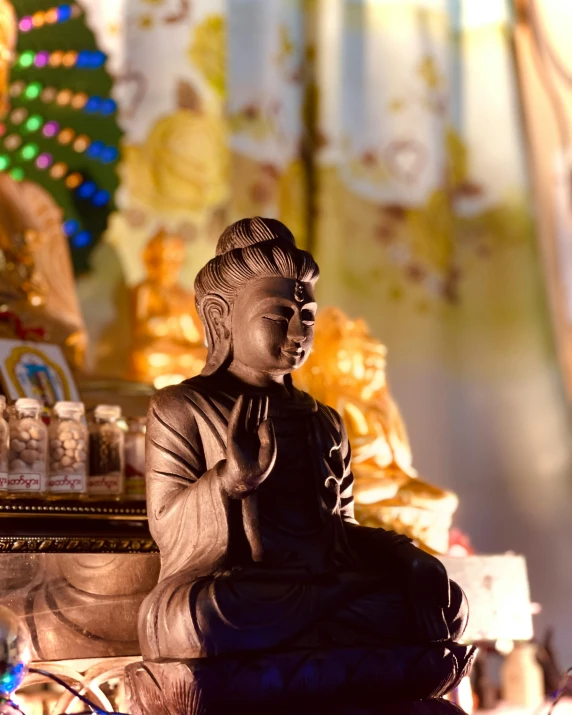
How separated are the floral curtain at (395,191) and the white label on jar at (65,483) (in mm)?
2044

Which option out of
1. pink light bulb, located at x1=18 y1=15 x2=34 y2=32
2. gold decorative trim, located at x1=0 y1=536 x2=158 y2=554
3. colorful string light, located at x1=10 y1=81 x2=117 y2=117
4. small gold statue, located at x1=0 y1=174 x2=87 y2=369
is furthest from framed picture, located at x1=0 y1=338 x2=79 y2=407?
pink light bulb, located at x1=18 y1=15 x2=34 y2=32

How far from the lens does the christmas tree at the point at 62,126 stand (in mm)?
4492

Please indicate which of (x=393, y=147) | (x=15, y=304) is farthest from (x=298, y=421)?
(x=393, y=147)

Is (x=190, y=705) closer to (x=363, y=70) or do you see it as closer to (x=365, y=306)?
(x=365, y=306)

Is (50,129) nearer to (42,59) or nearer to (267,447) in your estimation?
(42,59)

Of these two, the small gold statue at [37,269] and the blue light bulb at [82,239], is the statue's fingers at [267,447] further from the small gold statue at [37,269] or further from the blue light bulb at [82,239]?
the blue light bulb at [82,239]

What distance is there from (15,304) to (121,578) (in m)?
1.19

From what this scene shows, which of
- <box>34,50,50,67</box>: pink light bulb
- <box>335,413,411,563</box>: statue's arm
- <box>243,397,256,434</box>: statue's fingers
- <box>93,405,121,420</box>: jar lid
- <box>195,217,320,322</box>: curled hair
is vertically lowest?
<box>335,413,411,563</box>: statue's arm

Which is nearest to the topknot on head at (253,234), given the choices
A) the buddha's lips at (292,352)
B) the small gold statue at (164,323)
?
the buddha's lips at (292,352)

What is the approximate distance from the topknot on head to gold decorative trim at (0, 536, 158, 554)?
720mm

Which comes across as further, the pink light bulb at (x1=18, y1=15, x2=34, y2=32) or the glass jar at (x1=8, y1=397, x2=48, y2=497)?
the pink light bulb at (x1=18, y1=15, x2=34, y2=32)

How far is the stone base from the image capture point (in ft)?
5.58

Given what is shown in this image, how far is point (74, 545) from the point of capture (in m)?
2.32

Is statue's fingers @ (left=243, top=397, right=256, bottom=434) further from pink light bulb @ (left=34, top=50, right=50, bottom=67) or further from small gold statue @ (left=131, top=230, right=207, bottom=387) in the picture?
pink light bulb @ (left=34, top=50, right=50, bottom=67)
